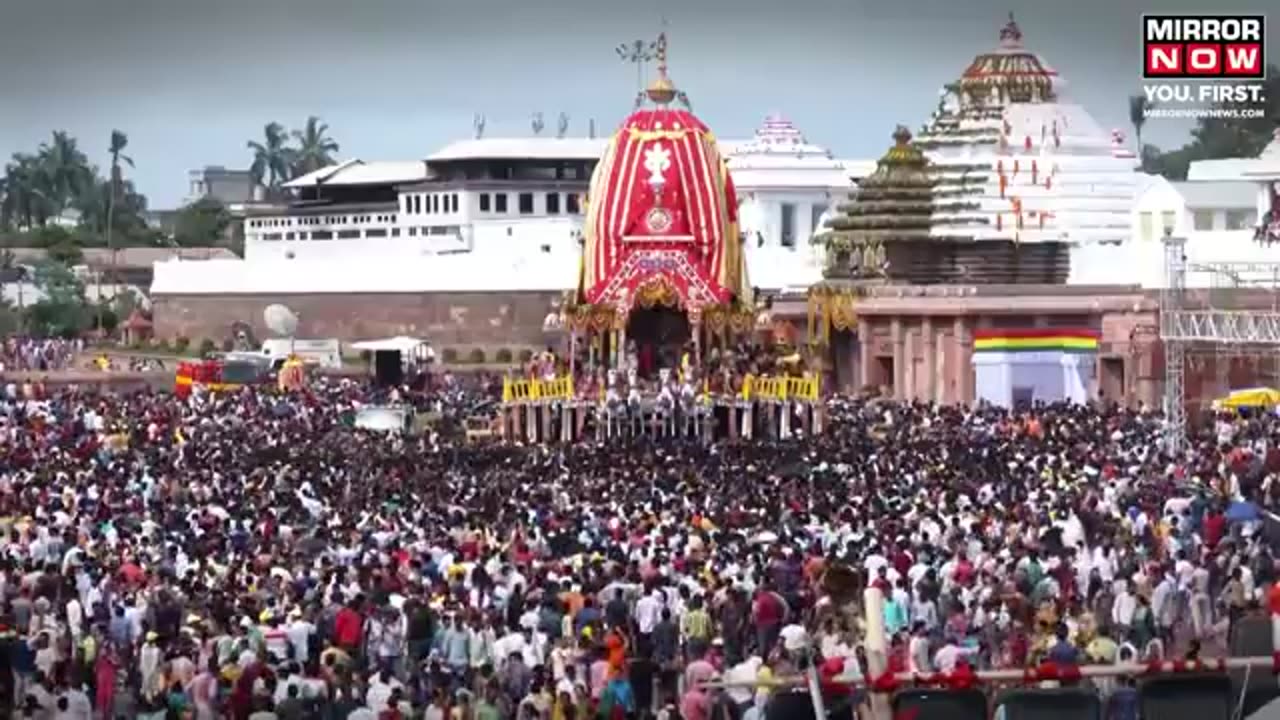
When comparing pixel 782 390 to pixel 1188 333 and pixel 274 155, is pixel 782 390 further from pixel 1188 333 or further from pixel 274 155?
pixel 274 155

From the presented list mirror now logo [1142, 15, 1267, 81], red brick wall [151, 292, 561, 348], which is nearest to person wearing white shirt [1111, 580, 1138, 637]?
mirror now logo [1142, 15, 1267, 81]

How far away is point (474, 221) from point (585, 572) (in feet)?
290

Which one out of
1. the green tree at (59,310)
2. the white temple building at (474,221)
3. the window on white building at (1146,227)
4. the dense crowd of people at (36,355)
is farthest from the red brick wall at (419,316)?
the window on white building at (1146,227)

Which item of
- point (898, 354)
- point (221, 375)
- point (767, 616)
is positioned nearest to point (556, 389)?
point (898, 354)

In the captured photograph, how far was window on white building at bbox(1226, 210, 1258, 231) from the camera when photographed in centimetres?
9300

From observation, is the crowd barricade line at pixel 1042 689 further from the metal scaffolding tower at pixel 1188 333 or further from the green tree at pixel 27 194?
the green tree at pixel 27 194

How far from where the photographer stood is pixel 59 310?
363 ft

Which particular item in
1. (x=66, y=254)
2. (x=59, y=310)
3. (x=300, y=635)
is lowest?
(x=300, y=635)

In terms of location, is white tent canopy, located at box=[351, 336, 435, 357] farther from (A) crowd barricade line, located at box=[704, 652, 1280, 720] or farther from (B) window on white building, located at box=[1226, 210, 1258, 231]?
(A) crowd barricade line, located at box=[704, 652, 1280, 720]

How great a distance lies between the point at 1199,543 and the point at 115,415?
2988 centimetres

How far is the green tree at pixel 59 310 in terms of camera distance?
358 feet

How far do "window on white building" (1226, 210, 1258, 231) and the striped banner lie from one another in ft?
92.0

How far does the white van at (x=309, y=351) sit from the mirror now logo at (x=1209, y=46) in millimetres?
34828

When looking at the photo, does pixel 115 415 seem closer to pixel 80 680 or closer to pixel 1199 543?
pixel 1199 543
